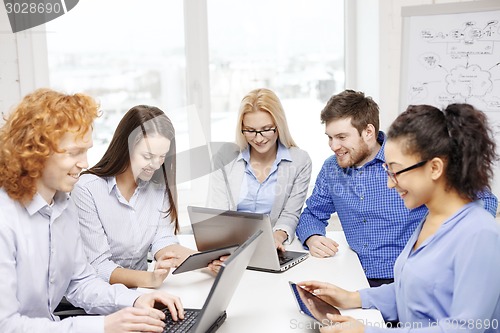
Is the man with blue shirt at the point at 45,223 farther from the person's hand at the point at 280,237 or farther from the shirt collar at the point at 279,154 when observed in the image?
the shirt collar at the point at 279,154

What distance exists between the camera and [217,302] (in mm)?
1313

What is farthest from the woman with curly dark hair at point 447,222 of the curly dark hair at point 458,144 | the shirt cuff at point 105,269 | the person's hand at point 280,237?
the shirt cuff at point 105,269

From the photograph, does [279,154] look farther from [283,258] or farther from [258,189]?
[283,258]

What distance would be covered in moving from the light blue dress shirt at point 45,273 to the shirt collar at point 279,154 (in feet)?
3.08

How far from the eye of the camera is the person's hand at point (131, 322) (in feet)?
4.31

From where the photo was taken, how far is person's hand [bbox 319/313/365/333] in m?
1.30

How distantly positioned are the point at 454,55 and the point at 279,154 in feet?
4.63

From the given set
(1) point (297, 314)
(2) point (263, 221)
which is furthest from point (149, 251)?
(1) point (297, 314)

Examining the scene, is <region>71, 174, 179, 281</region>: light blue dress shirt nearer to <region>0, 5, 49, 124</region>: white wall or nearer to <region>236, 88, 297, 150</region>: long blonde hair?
<region>236, 88, 297, 150</region>: long blonde hair

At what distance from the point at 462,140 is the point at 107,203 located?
1.19 metres

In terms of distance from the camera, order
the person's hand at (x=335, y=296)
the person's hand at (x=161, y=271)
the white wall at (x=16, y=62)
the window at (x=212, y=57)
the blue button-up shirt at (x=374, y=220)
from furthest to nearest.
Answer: the window at (x=212, y=57)
the white wall at (x=16, y=62)
the blue button-up shirt at (x=374, y=220)
the person's hand at (x=161, y=271)
the person's hand at (x=335, y=296)

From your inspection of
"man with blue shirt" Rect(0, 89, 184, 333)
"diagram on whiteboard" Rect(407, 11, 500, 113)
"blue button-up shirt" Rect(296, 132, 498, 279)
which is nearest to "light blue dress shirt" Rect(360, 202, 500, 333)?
"man with blue shirt" Rect(0, 89, 184, 333)

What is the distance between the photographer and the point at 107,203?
77.1 inches

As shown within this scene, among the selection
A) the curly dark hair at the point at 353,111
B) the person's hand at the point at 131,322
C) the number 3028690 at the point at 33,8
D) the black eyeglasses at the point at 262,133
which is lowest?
the person's hand at the point at 131,322
